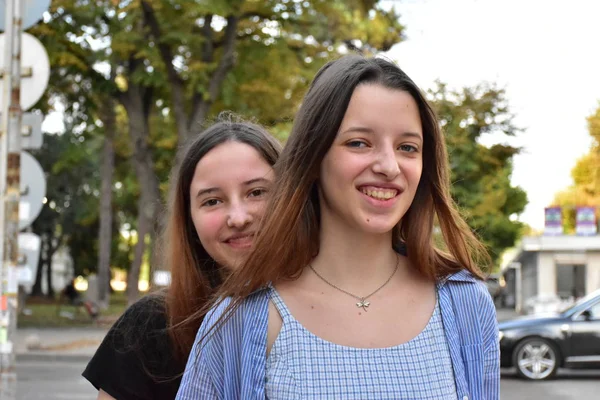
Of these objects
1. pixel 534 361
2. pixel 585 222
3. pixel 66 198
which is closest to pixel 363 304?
pixel 534 361

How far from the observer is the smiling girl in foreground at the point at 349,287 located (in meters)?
2.01

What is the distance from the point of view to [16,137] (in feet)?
30.9

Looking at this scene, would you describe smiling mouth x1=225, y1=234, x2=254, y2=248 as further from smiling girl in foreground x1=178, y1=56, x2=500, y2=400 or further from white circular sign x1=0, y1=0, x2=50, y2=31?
white circular sign x1=0, y1=0, x2=50, y2=31

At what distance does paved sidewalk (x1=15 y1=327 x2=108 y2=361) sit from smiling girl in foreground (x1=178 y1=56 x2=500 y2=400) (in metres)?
18.2

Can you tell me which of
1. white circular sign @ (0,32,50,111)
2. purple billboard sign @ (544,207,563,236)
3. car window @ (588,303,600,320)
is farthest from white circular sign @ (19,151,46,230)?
purple billboard sign @ (544,207,563,236)

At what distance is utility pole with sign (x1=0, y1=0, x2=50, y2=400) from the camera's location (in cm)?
923

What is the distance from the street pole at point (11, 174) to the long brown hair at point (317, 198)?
24.7 ft

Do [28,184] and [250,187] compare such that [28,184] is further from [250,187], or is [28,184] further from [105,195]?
[105,195]

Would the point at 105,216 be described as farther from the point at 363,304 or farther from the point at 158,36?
the point at 363,304

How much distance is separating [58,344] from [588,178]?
143 feet

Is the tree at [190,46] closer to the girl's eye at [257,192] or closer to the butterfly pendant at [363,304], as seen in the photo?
the girl's eye at [257,192]

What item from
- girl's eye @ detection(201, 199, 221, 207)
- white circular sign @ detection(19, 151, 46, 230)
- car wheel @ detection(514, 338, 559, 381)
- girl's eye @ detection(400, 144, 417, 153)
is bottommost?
car wheel @ detection(514, 338, 559, 381)

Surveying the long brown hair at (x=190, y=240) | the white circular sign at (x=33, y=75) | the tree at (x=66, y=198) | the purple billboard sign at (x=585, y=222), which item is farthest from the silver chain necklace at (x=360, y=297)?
the purple billboard sign at (x=585, y=222)

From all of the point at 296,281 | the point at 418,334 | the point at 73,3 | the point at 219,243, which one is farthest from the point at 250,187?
the point at 73,3
